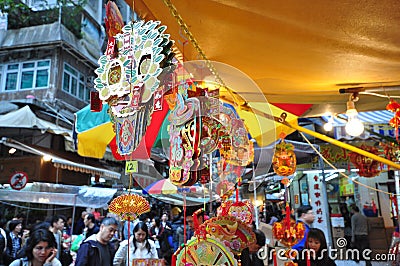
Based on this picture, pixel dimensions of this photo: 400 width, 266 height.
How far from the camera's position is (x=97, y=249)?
3.22 m

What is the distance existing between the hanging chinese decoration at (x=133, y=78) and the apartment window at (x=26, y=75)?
1029 cm

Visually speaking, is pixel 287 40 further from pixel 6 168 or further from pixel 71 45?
pixel 71 45

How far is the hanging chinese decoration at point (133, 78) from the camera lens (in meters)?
1.25

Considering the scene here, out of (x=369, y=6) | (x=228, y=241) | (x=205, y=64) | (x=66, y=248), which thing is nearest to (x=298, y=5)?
(x=369, y=6)

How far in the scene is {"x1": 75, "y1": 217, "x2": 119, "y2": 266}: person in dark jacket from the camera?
3125mm

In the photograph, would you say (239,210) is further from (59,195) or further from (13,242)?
(59,195)

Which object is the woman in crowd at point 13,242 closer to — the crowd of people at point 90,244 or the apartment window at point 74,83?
the crowd of people at point 90,244

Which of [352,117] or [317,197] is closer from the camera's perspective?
[352,117]

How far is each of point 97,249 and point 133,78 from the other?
244cm

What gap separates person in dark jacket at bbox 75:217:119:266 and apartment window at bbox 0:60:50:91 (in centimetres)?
858

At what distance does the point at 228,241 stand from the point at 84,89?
11368 mm

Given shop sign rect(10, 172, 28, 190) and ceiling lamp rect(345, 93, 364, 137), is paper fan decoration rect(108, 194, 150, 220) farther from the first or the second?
shop sign rect(10, 172, 28, 190)

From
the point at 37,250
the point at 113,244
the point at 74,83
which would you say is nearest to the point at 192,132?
the point at 37,250

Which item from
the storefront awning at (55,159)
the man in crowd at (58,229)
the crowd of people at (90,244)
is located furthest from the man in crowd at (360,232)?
the storefront awning at (55,159)
